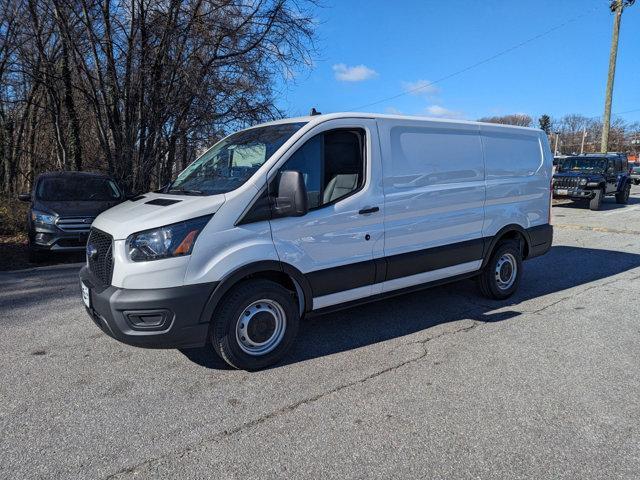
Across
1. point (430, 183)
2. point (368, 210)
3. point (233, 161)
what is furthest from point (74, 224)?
point (430, 183)

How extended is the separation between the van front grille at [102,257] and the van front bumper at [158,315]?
195 mm

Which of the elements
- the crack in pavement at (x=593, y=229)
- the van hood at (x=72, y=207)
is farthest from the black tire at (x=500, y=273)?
the crack in pavement at (x=593, y=229)

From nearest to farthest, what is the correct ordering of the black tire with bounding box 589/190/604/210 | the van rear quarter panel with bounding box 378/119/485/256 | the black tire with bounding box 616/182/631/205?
the van rear quarter panel with bounding box 378/119/485/256 < the black tire with bounding box 589/190/604/210 < the black tire with bounding box 616/182/631/205

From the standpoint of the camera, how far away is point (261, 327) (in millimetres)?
3752

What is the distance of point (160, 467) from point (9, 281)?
5.44 metres

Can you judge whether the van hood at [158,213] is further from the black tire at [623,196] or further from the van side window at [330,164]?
the black tire at [623,196]

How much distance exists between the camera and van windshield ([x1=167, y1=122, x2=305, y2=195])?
389cm

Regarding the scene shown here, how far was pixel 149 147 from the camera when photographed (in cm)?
1234

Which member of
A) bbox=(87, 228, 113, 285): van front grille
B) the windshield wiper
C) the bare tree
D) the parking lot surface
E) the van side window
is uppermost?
the bare tree

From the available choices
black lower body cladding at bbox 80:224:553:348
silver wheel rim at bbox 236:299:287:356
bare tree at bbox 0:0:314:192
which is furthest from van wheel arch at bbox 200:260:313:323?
bare tree at bbox 0:0:314:192

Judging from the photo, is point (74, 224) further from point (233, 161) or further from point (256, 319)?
point (256, 319)

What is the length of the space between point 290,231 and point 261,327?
81 centimetres

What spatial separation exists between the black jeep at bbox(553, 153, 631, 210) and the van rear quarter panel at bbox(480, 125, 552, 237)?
12.3 m

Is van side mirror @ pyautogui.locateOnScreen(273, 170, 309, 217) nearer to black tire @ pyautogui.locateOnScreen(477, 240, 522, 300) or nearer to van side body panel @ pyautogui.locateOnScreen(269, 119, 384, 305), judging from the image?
van side body panel @ pyautogui.locateOnScreen(269, 119, 384, 305)
